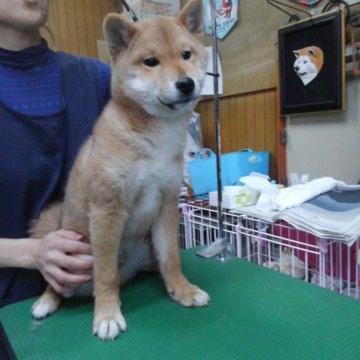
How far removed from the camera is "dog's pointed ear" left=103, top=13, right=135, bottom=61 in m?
0.75

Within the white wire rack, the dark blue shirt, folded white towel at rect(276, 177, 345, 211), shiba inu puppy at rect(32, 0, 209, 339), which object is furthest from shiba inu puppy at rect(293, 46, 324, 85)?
the dark blue shirt

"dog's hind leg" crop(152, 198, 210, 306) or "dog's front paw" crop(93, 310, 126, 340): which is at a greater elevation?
"dog's hind leg" crop(152, 198, 210, 306)

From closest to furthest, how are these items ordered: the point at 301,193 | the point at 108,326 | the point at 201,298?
the point at 108,326 → the point at 201,298 → the point at 301,193

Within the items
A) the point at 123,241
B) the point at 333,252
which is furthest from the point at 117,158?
the point at 333,252

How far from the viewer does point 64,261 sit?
2.39 feet

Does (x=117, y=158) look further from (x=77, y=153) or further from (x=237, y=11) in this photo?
(x=237, y=11)

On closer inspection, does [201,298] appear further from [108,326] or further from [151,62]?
[151,62]

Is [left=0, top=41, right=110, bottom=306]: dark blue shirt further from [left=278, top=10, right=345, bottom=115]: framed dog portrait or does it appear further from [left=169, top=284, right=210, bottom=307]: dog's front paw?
[left=278, top=10, right=345, bottom=115]: framed dog portrait

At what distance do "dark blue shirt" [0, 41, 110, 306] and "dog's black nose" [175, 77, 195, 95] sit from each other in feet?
1.22

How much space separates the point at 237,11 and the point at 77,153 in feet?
4.54

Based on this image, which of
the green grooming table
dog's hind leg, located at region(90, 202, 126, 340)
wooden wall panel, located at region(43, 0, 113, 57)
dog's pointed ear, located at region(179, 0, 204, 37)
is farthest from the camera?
wooden wall panel, located at region(43, 0, 113, 57)

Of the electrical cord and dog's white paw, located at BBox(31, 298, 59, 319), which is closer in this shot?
dog's white paw, located at BBox(31, 298, 59, 319)

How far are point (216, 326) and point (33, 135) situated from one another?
606 millimetres

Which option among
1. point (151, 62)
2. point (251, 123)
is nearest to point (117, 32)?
point (151, 62)
